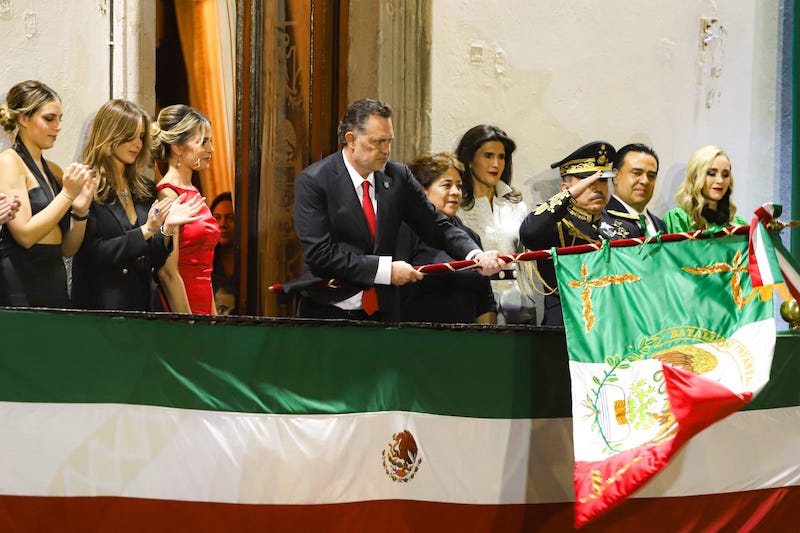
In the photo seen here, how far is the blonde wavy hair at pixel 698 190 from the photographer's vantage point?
5.67m

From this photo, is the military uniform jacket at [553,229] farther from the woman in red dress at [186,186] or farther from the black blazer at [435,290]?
the woman in red dress at [186,186]

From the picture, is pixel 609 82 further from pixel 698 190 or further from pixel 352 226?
pixel 352 226

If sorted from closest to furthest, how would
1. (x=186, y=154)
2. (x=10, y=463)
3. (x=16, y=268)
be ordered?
(x=10, y=463), (x=16, y=268), (x=186, y=154)

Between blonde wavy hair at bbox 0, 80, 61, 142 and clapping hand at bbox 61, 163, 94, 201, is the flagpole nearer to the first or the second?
clapping hand at bbox 61, 163, 94, 201

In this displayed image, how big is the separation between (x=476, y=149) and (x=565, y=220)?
0.75 metres

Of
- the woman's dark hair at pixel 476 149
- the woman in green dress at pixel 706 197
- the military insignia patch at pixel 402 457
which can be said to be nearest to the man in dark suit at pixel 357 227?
the military insignia patch at pixel 402 457

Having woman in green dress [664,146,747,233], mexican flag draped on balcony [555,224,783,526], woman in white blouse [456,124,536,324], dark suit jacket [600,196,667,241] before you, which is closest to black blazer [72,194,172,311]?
mexican flag draped on balcony [555,224,783,526]

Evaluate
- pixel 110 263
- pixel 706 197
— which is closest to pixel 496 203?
pixel 706 197

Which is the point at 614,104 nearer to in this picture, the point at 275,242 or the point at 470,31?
the point at 470,31

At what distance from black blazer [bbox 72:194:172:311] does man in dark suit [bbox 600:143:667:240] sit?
2.46m

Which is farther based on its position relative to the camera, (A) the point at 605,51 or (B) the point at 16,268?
(A) the point at 605,51

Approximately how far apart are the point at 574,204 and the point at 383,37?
52.4 inches

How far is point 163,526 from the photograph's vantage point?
3.89 metres

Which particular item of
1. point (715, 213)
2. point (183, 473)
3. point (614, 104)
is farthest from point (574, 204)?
point (183, 473)
